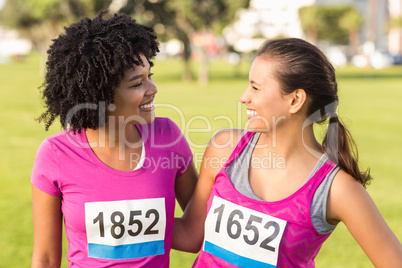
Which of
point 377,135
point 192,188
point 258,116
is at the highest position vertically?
point 258,116

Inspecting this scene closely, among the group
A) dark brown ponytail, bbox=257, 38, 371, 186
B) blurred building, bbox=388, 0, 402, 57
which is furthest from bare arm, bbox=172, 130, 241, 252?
blurred building, bbox=388, 0, 402, 57

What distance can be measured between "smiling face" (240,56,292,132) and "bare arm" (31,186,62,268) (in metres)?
1.10

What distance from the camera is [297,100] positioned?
258 cm

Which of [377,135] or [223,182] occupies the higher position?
[223,182]

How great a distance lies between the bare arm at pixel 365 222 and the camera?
226 centimetres

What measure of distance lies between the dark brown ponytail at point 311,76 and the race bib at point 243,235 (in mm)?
471

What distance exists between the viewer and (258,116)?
2568mm

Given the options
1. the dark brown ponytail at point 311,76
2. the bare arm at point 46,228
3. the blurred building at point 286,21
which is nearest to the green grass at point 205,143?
the dark brown ponytail at point 311,76

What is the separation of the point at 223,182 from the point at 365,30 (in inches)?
3351

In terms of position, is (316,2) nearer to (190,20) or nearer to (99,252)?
(190,20)

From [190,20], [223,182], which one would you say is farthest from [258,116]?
[190,20]

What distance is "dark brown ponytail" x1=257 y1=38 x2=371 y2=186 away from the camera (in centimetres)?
250

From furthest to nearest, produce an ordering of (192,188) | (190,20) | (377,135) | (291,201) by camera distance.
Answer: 1. (190,20)
2. (377,135)
3. (192,188)
4. (291,201)

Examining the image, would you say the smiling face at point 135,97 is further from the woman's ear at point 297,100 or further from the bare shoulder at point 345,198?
the bare shoulder at point 345,198
